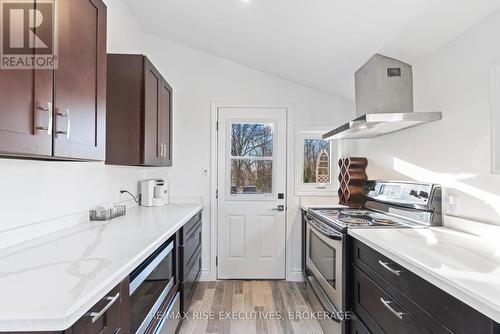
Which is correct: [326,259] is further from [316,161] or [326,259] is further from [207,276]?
[207,276]

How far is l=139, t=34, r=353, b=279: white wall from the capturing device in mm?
3326

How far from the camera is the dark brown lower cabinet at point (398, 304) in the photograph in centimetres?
99

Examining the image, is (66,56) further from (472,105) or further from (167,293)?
(472,105)

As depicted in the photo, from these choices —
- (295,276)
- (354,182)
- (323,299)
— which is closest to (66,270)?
(323,299)

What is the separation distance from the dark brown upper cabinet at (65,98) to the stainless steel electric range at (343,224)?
1.67 meters

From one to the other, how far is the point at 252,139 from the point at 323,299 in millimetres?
1845

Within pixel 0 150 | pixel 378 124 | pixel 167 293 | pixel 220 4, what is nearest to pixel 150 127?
pixel 220 4

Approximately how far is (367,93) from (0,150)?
2.27m

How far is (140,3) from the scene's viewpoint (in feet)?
8.41

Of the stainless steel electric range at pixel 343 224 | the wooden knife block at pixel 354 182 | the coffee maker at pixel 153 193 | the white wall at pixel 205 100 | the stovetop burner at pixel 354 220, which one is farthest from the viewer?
the white wall at pixel 205 100

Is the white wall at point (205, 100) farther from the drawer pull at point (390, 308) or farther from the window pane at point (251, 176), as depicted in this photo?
the drawer pull at point (390, 308)

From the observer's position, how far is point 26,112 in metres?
1.01

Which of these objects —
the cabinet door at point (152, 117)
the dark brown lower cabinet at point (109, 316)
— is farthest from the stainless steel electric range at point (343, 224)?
the cabinet door at point (152, 117)

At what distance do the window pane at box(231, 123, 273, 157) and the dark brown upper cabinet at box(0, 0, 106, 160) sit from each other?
6.35ft
